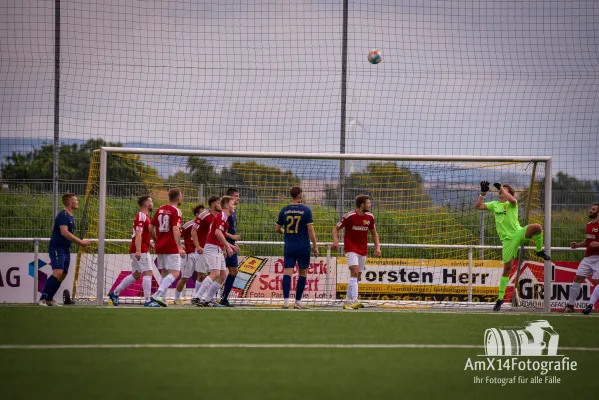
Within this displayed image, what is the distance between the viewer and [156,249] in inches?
543

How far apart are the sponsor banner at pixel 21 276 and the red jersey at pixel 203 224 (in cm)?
298

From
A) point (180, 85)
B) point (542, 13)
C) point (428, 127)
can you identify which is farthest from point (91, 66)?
point (542, 13)

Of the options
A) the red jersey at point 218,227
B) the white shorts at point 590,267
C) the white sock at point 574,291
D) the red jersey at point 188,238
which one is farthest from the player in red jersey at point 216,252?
the white shorts at point 590,267

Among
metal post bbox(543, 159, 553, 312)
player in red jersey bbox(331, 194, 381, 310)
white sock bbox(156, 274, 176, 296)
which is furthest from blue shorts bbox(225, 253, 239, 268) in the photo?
metal post bbox(543, 159, 553, 312)

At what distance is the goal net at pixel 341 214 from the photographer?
15.4m

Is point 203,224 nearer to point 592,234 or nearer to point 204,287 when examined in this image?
point 204,287

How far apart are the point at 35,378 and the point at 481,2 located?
1379 cm

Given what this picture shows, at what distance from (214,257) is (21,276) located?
462 centimetres

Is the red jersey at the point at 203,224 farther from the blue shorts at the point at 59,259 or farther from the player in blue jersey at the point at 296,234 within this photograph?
the blue shorts at the point at 59,259

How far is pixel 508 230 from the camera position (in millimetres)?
14016

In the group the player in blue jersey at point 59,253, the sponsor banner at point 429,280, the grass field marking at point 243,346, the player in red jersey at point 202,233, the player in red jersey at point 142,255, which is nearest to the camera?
the grass field marking at point 243,346

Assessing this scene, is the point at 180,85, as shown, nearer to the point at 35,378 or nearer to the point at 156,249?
the point at 156,249

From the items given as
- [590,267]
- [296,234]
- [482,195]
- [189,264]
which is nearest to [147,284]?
[189,264]

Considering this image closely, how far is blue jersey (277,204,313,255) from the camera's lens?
13430mm
